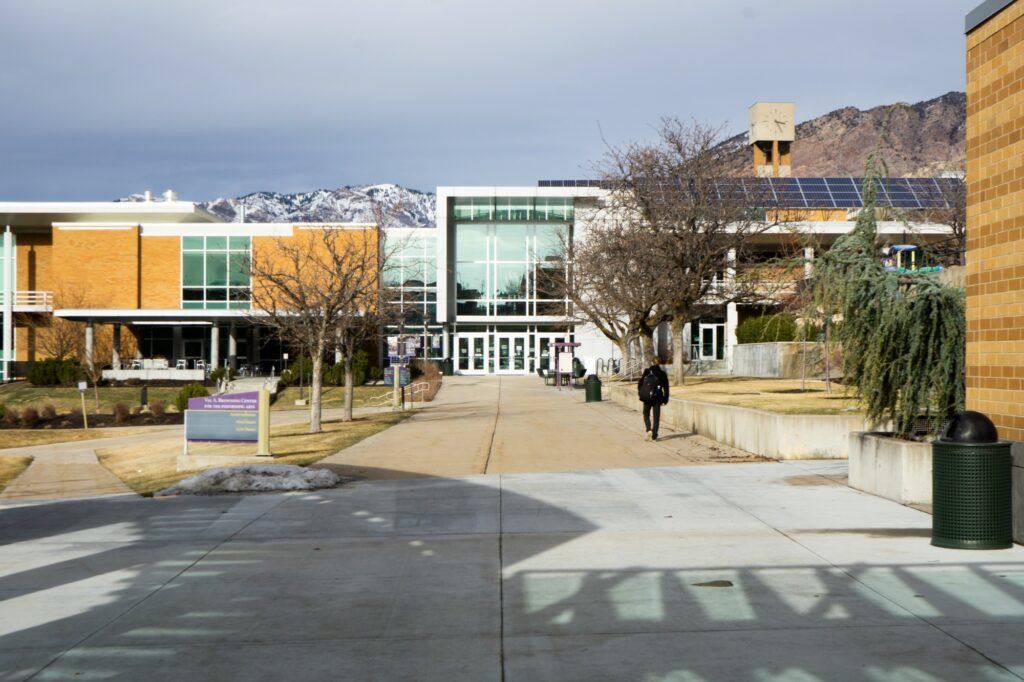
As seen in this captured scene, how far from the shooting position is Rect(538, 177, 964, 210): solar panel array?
131 feet

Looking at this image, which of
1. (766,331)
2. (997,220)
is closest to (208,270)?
(766,331)

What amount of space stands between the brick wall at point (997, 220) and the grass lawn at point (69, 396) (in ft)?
136

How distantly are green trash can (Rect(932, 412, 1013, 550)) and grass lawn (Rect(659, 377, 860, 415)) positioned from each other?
6171mm

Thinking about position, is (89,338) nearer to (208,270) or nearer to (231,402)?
(208,270)

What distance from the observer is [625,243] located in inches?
1521

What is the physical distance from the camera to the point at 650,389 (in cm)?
1997

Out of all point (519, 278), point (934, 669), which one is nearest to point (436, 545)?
point (934, 669)

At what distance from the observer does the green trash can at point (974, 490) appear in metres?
8.41

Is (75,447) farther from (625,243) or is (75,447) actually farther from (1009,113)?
(1009,113)

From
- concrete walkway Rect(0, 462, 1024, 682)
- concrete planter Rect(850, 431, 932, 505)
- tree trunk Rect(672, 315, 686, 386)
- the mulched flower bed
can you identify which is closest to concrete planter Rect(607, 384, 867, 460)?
concrete planter Rect(850, 431, 932, 505)

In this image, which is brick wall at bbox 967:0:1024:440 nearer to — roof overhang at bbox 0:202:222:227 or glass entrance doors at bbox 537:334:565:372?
glass entrance doors at bbox 537:334:565:372

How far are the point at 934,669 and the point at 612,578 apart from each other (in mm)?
2840

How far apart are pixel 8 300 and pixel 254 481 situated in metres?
57.4

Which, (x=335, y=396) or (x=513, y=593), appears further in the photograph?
(x=335, y=396)
